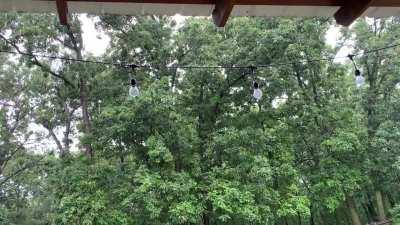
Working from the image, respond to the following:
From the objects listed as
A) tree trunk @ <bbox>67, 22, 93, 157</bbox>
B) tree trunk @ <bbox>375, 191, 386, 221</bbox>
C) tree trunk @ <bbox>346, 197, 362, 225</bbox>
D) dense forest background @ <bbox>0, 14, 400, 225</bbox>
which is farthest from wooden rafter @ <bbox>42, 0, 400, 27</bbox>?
tree trunk @ <bbox>375, 191, 386, 221</bbox>

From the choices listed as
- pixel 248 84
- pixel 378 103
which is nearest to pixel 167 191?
pixel 248 84

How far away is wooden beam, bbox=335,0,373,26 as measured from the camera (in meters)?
2.29

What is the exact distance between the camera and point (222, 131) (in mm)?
9961

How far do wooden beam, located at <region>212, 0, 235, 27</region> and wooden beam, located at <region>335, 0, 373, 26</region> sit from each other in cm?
73

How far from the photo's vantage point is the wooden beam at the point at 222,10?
2.18 m

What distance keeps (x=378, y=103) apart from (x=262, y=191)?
574 cm

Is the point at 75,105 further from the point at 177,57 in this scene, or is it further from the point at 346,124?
the point at 346,124

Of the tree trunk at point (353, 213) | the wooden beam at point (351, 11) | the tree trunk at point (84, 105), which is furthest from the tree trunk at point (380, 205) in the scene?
the wooden beam at point (351, 11)

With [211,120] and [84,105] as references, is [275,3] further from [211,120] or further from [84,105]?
[84,105]

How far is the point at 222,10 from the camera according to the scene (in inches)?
87.8

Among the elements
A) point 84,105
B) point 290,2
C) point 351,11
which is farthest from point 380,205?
point 290,2

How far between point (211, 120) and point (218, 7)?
9.07 metres

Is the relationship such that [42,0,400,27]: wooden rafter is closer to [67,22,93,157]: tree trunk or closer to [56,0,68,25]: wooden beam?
[56,0,68,25]: wooden beam

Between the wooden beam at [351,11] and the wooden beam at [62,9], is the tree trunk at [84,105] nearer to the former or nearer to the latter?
the wooden beam at [62,9]
